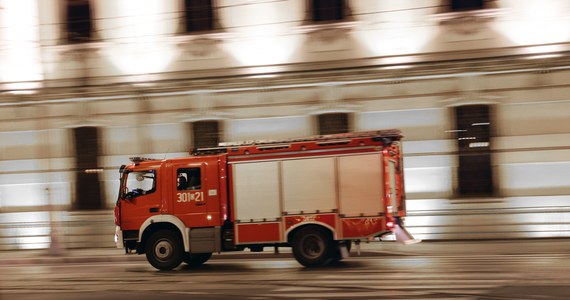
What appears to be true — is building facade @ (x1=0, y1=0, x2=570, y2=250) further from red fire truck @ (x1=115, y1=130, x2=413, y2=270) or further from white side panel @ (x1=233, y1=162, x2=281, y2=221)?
white side panel @ (x1=233, y1=162, x2=281, y2=221)

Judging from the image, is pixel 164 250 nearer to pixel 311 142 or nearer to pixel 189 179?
pixel 189 179

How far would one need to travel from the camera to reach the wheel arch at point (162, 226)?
16.5 meters

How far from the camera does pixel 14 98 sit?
2400cm

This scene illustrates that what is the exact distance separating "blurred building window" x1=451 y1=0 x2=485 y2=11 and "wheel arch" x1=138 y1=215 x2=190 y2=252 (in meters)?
9.97

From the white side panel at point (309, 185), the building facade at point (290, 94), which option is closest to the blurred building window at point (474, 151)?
the building facade at point (290, 94)

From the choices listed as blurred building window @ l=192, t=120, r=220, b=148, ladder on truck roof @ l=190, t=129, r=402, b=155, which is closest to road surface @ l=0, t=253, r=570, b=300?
ladder on truck roof @ l=190, t=129, r=402, b=155

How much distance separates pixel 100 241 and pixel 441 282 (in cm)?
1394

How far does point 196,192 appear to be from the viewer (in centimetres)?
1647

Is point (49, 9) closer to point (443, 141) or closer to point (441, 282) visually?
point (443, 141)

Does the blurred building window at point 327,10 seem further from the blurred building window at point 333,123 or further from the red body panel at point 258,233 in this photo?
the red body panel at point 258,233

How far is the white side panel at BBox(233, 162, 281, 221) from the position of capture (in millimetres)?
16016

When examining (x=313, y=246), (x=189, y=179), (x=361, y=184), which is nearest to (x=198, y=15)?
(x=189, y=179)

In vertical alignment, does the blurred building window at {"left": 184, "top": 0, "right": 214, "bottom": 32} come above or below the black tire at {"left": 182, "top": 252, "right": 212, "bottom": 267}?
above

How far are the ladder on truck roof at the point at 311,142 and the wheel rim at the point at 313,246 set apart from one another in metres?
1.88
